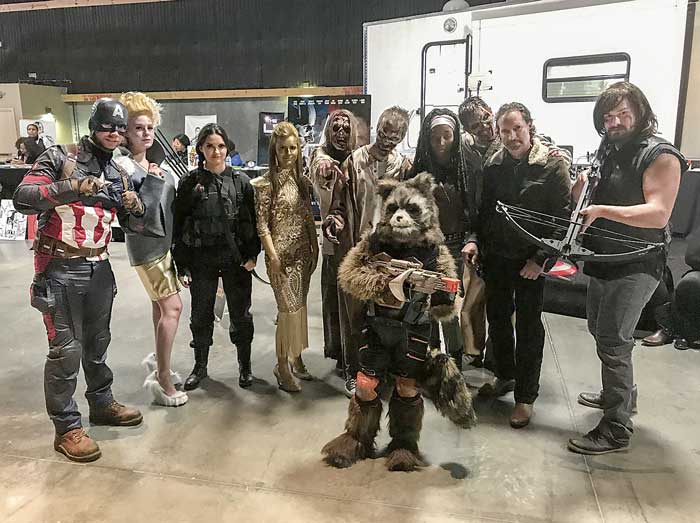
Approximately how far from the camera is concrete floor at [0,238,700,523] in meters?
2.26

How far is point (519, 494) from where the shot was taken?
236 centimetres

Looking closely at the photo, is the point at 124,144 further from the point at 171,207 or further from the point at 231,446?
the point at 231,446

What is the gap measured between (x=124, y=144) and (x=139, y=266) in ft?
2.10

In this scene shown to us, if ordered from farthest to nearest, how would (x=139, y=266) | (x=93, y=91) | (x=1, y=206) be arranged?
(x=93, y=91), (x=1, y=206), (x=139, y=266)

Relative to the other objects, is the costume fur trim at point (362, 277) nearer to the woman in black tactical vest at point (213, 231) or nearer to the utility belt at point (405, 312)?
the utility belt at point (405, 312)

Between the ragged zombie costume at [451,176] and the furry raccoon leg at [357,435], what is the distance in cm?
43

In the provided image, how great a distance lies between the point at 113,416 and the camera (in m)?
2.91

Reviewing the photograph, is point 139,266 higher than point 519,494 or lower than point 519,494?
higher

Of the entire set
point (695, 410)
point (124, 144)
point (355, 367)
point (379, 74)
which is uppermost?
point (379, 74)

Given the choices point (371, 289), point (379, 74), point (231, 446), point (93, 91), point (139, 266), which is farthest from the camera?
point (93, 91)

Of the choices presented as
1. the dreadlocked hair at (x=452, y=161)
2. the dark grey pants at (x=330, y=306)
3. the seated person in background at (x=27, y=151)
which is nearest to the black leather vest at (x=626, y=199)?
the dreadlocked hair at (x=452, y=161)

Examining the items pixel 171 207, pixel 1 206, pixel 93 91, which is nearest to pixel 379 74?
pixel 171 207

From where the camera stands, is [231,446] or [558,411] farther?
[558,411]

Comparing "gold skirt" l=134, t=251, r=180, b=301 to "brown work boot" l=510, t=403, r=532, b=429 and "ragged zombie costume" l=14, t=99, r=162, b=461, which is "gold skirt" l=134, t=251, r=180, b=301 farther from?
"brown work boot" l=510, t=403, r=532, b=429
